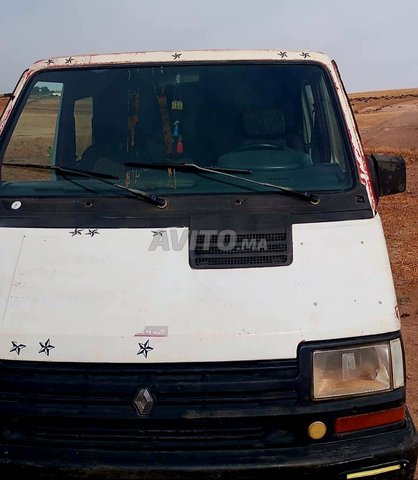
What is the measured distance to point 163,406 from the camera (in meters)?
2.42

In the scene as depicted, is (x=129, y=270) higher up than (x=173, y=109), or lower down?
lower down

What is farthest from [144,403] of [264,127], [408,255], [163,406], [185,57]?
[408,255]

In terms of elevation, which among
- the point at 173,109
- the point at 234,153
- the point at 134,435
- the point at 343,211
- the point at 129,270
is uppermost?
the point at 173,109

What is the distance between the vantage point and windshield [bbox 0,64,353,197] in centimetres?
332

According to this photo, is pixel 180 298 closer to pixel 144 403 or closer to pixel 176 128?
pixel 144 403

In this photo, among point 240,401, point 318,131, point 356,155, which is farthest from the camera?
point 318,131

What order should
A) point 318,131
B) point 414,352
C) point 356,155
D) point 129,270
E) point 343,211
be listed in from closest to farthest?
point 129,270 → point 343,211 → point 356,155 → point 318,131 → point 414,352

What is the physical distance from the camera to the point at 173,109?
11.6ft

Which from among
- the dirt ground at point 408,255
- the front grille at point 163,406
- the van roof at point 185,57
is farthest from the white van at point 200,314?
the dirt ground at point 408,255

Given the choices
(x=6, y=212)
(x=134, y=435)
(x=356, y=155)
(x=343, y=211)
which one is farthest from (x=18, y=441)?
(x=356, y=155)

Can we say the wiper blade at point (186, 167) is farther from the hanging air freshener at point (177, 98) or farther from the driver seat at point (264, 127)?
the hanging air freshener at point (177, 98)

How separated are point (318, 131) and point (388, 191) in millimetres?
494

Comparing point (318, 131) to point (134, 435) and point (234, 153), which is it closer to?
point (234, 153)

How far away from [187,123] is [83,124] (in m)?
0.66
